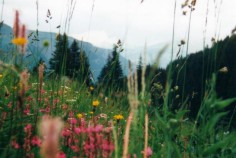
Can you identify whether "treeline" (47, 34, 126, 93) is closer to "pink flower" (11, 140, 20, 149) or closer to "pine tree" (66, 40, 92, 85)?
"pine tree" (66, 40, 92, 85)

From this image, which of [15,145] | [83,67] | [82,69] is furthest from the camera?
[83,67]

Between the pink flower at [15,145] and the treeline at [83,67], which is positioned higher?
the treeline at [83,67]

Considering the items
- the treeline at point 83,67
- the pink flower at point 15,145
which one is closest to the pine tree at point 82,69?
the treeline at point 83,67

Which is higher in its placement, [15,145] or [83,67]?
[83,67]

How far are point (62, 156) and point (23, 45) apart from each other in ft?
1.74

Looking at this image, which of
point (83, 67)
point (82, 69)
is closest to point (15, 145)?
point (82, 69)

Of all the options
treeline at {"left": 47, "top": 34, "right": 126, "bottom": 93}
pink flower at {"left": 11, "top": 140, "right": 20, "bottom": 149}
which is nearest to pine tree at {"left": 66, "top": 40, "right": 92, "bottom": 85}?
treeline at {"left": 47, "top": 34, "right": 126, "bottom": 93}

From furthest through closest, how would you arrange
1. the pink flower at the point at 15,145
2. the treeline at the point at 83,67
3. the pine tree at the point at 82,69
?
the pine tree at the point at 82,69 → the treeline at the point at 83,67 → the pink flower at the point at 15,145

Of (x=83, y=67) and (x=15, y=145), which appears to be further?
(x=83, y=67)

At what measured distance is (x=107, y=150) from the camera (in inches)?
57.6

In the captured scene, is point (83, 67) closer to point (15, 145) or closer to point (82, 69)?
point (82, 69)

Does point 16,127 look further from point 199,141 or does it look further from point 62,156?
point 199,141

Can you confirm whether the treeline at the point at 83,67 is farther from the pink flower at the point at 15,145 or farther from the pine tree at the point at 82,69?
the pink flower at the point at 15,145

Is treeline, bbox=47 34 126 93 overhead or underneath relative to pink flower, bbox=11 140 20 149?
overhead
